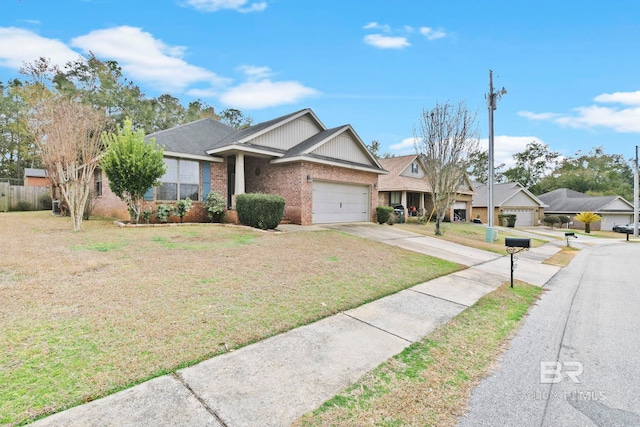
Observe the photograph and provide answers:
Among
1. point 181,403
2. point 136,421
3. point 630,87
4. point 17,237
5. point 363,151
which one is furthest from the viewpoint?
point 630,87

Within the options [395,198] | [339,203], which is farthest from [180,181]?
[395,198]

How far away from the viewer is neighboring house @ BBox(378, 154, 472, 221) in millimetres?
22766

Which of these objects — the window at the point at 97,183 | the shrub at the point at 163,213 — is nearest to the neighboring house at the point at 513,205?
the shrub at the point at 163,213

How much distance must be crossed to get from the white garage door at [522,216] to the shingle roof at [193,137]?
2984 centimetres

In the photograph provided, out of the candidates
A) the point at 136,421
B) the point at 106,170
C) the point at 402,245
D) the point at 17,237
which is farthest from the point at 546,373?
the point at 106,170

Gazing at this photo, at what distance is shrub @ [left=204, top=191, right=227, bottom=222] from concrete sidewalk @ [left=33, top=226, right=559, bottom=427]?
10.1 metres

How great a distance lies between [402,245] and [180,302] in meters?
8.06

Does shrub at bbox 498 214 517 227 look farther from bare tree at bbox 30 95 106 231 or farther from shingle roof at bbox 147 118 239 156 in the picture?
bare tree at bbox 30 95 106 231

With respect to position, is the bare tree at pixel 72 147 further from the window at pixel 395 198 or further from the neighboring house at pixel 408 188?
the window at pixel 395 198

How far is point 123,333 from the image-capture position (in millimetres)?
3230

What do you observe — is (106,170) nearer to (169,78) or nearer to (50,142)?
(50,142)

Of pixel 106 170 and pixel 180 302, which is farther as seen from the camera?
pixel 106 170

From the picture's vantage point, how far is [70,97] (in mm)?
23625

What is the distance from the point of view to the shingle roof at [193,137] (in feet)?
43.0
